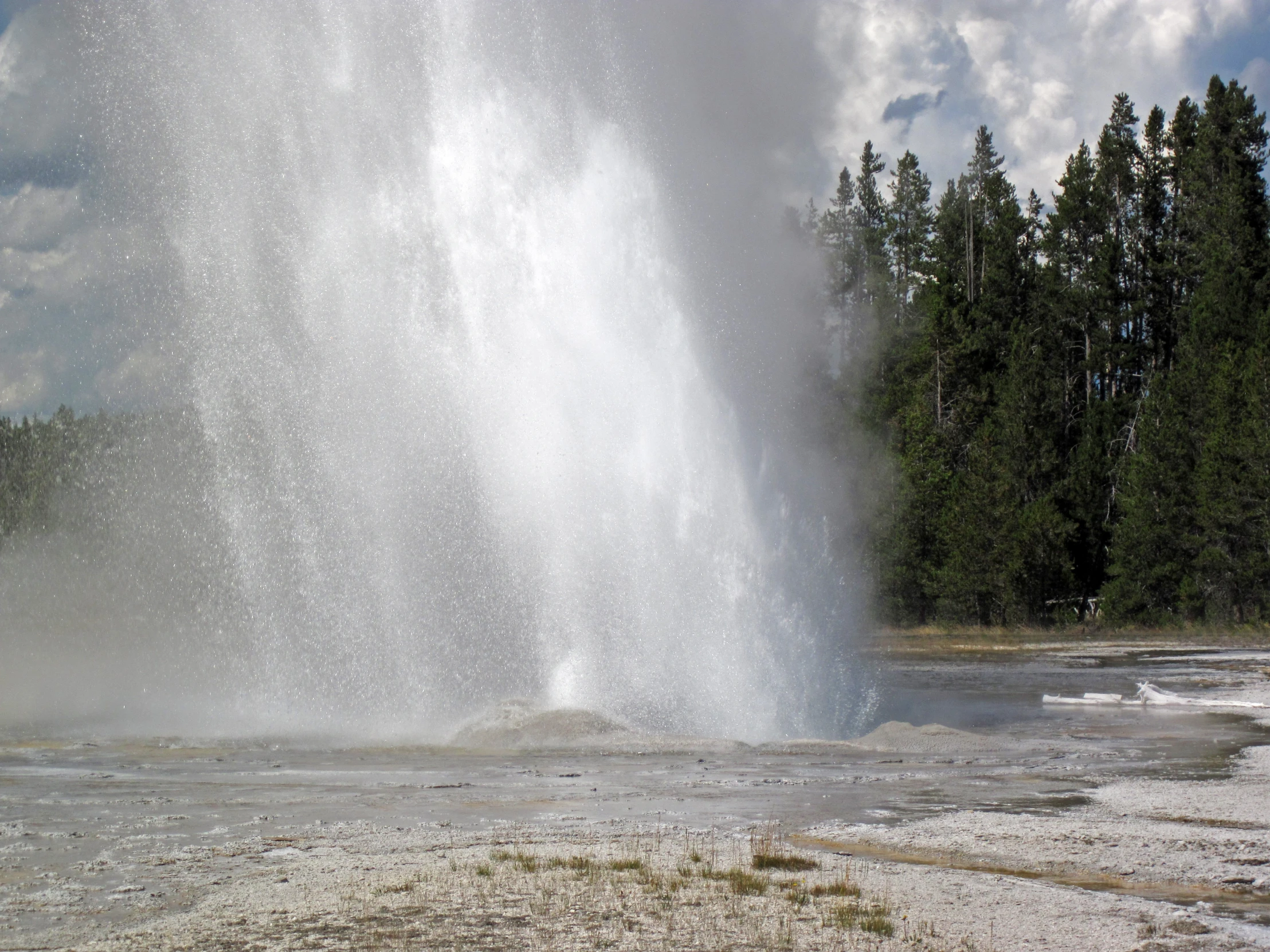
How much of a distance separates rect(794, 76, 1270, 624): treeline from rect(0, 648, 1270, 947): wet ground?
1147 inches

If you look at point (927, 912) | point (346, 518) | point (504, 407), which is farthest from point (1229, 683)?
point (927, 912)

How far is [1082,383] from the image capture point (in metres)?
74.6

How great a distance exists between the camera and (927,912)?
8.70m

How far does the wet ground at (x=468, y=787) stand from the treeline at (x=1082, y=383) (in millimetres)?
29129

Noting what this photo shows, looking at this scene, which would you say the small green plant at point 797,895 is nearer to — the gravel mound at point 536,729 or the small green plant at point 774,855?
the small green plant at point 774,855

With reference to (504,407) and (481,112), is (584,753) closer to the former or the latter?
(504,407)

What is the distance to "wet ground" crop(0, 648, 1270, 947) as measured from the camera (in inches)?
439

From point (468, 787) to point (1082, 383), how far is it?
66.6 metres

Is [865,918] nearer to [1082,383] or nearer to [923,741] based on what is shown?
[923,741]

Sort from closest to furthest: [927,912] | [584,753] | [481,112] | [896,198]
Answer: [927,912]
[584,753]
[481,112]
[896,198]

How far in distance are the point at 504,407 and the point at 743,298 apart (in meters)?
4.73

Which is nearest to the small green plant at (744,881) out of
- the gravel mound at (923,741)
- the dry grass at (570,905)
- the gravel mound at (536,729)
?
the dry grass at (570,905)

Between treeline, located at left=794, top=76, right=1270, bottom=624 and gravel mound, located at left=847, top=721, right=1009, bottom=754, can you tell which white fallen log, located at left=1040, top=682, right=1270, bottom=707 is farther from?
treeline, located at left=794, top=76, right=1270, bottom=624

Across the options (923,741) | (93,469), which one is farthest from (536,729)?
(93,469)
